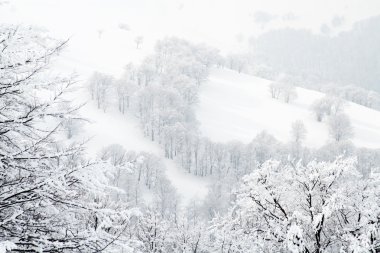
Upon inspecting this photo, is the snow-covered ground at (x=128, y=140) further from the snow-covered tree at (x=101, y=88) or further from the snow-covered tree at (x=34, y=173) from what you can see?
the snow-covered tree at (x=34, y=173)

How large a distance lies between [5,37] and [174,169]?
98.1 metres

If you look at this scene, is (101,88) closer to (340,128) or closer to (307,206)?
(340,128)

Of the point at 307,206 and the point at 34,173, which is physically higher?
the point at 34,173

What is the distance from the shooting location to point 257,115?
133 meters

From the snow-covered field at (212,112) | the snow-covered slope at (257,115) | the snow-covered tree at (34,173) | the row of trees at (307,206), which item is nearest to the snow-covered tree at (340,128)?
the snow-covered slope at (257,115)

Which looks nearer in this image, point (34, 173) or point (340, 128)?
point (34, 173)

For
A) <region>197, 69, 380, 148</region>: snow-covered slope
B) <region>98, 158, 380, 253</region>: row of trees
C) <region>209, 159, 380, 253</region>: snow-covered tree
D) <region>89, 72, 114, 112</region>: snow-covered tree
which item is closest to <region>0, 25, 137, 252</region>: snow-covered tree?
<region>98, 158, 380, 253</region>: row of trees

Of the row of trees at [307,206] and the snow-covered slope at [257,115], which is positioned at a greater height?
the row of trees at [307,206]

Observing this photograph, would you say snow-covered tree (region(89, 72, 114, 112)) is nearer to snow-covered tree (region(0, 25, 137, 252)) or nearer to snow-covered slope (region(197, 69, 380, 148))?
snow-covered slope (region(197, 69, 380, 148))

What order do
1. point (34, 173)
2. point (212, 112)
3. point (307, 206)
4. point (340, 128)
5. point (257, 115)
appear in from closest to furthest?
point (34, 173)
point (307, 206)
point (340, 128)
point (212, 112)
point (257, 115)

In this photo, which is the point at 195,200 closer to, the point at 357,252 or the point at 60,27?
the point at 357,252

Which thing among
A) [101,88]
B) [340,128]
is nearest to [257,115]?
[340,128]

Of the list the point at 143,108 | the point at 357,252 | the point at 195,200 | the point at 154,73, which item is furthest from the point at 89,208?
the point at 154,73

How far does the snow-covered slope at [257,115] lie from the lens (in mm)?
123250
